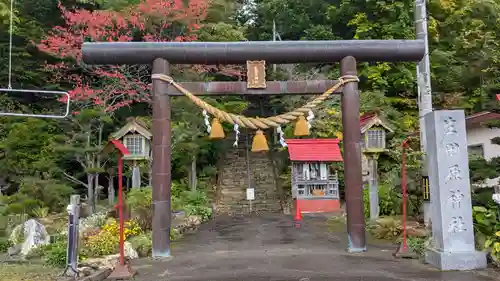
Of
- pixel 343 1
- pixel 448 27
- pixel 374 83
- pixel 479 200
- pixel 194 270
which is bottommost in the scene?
pixel 194 270

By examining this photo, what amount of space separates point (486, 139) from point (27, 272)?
14117 millimetres

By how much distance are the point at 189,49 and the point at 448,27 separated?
64.1ft

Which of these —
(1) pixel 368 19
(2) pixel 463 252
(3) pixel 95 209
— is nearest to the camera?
(2) pixel 463 252

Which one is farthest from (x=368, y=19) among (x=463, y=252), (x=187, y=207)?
(x=463, y=252)

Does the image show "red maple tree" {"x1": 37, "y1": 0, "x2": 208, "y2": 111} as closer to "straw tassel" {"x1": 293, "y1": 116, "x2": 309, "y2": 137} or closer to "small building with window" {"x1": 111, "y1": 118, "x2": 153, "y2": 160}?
"small building with window" {"x1": 111, "y1": 118, "x2": 153, "y2": 160}

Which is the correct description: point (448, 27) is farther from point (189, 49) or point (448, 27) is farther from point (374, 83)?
point (189, 49)

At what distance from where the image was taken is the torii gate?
795cm

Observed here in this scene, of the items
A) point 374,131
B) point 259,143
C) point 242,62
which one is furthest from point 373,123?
point 242,62

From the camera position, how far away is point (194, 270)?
681 centimetres

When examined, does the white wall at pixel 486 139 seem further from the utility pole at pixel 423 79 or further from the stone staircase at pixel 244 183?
the stone staircase at pixel 244 183

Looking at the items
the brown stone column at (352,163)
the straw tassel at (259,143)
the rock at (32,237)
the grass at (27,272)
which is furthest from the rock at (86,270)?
the brown stone column at (352,163)

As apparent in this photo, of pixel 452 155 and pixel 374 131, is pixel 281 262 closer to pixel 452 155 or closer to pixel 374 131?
pixel 452 155

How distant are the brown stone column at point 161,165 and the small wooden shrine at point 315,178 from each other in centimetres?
974

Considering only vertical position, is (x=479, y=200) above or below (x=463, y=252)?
above
